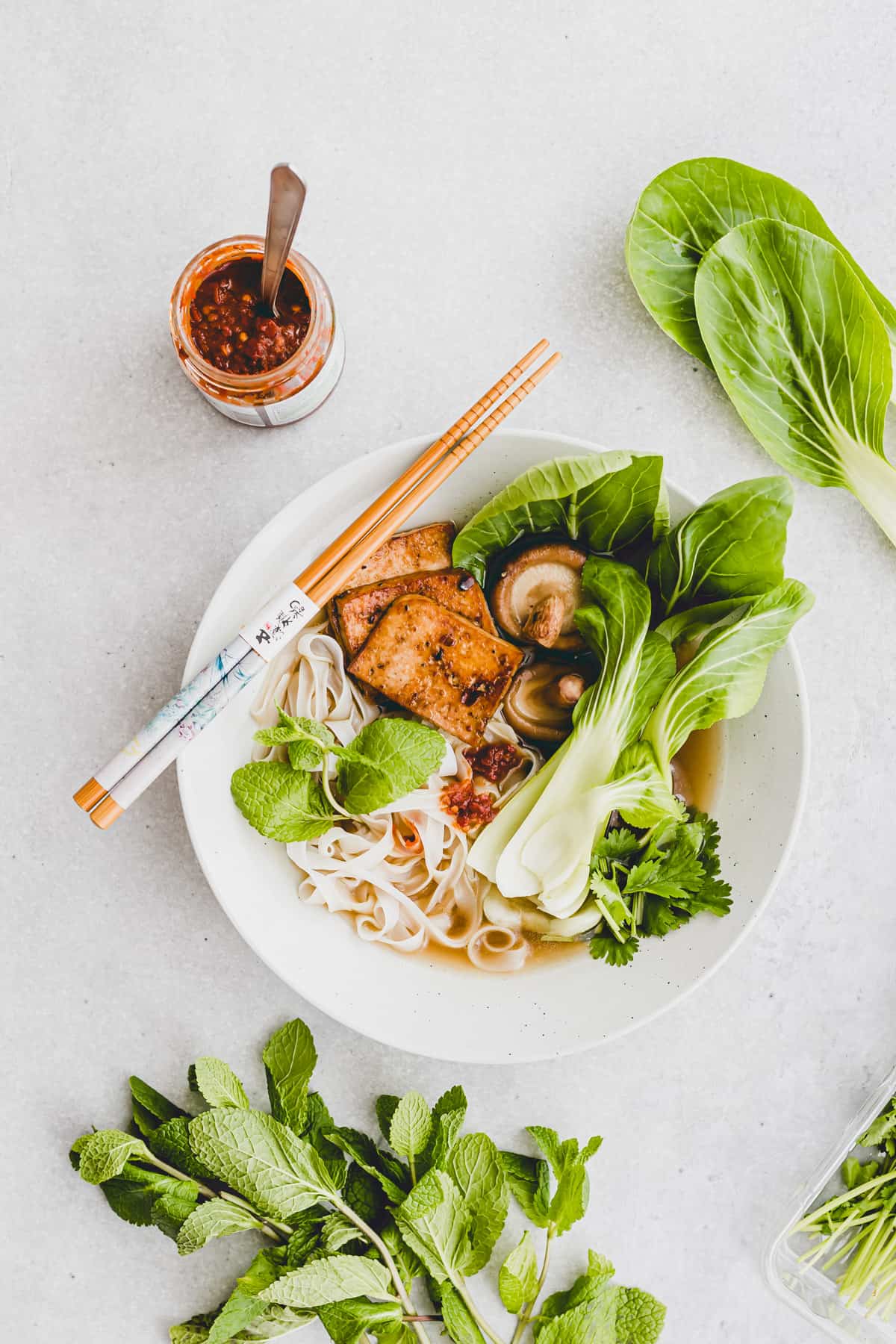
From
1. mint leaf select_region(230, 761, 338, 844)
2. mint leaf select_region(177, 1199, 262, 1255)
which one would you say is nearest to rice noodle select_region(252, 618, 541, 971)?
mint leaf select_region(230, 761, 338, 844)

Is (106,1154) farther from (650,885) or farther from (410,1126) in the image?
(650,885)

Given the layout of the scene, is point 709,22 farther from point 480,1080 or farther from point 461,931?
point 480,1080

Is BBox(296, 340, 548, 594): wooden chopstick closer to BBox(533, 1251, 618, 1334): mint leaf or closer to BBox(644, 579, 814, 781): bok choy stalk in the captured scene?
BBox(644, 579, 814, 781): bok choy stalk

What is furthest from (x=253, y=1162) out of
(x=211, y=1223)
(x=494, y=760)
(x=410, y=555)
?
(x=410, y=555)

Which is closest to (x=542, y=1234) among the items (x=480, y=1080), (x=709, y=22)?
(x=480, y=1080)

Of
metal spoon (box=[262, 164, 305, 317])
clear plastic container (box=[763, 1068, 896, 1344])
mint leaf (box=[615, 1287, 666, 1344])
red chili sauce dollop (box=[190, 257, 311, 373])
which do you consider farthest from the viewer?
clear plastic container (box=[763, 1068, 896, 1344])

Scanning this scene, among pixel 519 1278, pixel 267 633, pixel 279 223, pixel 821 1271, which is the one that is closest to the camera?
pixel 279 223
